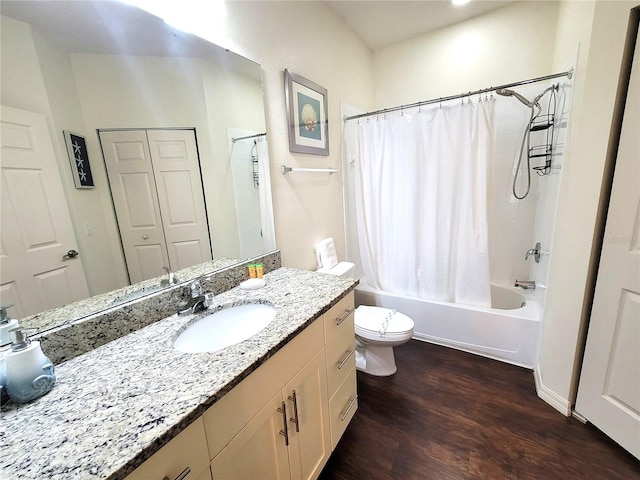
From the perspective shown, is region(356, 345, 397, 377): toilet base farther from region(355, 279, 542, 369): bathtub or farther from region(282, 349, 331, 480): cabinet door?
region(282, 349, 331, 480): cabinet door

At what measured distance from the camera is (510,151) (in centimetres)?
223

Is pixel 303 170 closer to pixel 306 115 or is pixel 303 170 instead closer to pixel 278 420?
pixel 306 115

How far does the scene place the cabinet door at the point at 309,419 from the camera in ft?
3.09

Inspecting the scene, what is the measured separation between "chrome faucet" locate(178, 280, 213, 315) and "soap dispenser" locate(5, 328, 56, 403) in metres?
0.43

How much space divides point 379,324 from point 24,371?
1569mm

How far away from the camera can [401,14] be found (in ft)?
6.68

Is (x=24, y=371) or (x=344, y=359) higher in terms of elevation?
(x=24, y=371)

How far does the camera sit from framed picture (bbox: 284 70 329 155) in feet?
5.40

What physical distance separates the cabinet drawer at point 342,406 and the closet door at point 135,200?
3.18 ft

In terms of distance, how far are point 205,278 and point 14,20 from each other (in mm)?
984

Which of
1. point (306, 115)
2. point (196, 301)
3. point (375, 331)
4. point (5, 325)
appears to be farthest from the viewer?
point (306, 115)

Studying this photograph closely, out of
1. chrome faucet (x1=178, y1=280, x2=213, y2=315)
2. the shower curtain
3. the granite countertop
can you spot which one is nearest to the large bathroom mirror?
chrome faucet (x1=178, y1=280, x2=213, y2=315)

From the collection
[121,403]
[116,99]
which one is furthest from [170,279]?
[116,99]

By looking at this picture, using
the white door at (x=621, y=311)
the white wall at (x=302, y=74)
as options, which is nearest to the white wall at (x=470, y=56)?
the white wall at (x=302, y=74)
